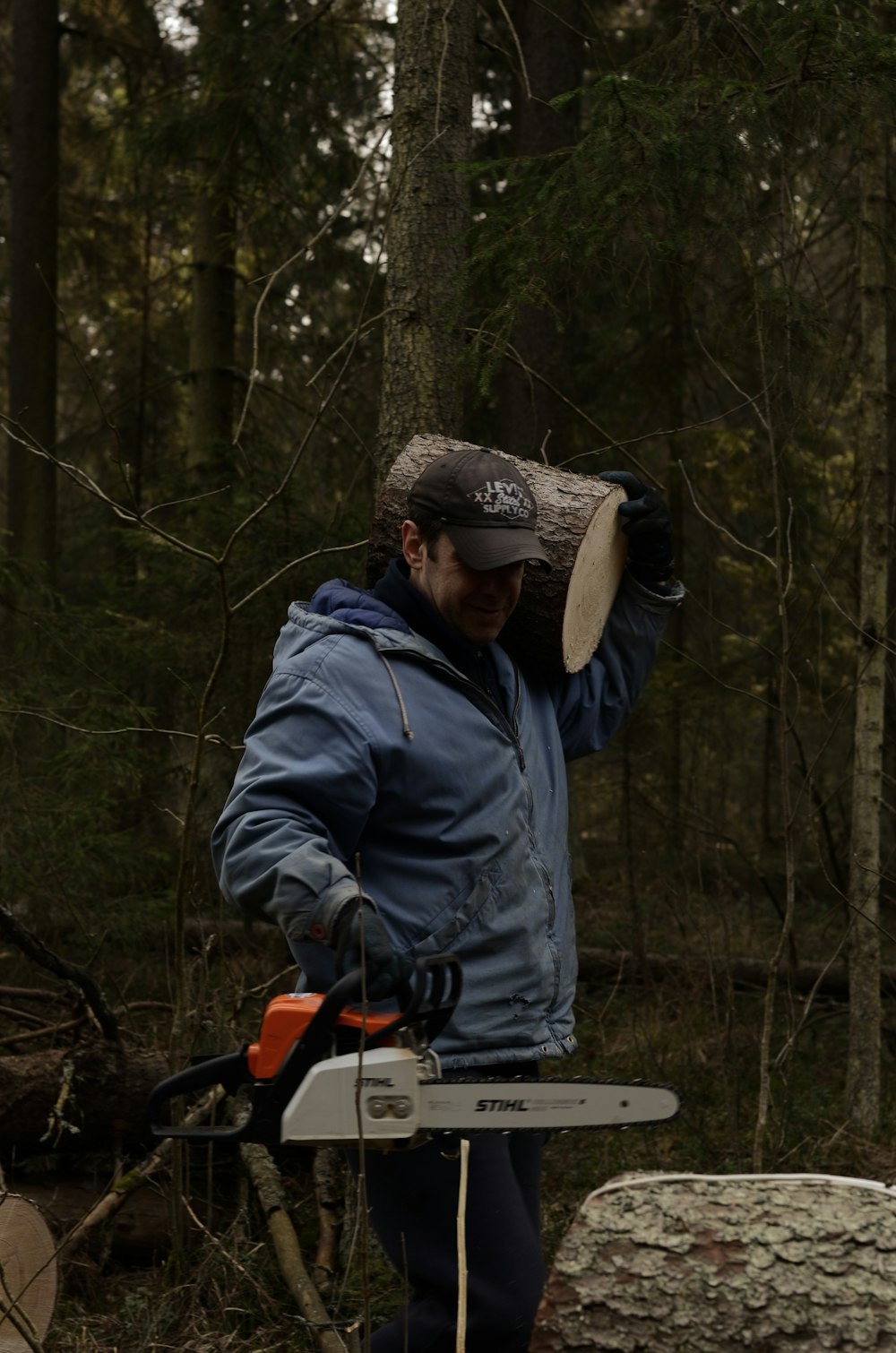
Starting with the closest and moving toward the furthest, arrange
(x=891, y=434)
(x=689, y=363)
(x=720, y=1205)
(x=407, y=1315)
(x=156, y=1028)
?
(x=720, y=1205)
(x=407, y=1315)
(x=156, y=1028)
(x=891, y=434)
(x=689, y=363)

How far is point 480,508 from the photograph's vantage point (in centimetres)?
312

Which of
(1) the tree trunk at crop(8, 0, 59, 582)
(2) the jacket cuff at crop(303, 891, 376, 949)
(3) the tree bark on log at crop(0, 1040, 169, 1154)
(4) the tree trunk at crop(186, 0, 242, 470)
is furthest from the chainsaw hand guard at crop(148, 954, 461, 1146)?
(1) the tree trunk at crop(8, 0, 59, 582)

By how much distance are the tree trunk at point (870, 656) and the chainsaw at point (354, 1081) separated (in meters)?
3.46

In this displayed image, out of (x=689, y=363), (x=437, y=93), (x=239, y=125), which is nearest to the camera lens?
(x=437, y=93)

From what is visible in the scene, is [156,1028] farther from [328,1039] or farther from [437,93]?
[437,93]

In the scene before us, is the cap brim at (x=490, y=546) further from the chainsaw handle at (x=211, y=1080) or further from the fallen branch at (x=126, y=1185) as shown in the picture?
the fallen branch at (x=126, y=1185)

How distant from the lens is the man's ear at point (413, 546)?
323 cm

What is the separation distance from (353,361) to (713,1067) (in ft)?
16.7

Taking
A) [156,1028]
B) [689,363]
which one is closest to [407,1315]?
[156,1028]

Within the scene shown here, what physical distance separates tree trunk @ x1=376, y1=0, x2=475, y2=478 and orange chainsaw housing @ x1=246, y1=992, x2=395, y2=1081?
240 centimetres

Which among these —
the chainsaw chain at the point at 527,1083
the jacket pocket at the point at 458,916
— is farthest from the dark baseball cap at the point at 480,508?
the chainsaw chain at the point at 527,1083

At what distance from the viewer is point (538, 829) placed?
3234 mm

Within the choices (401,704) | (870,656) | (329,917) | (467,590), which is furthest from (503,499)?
(870,656)

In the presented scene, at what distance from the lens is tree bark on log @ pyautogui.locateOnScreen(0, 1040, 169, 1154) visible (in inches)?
183
